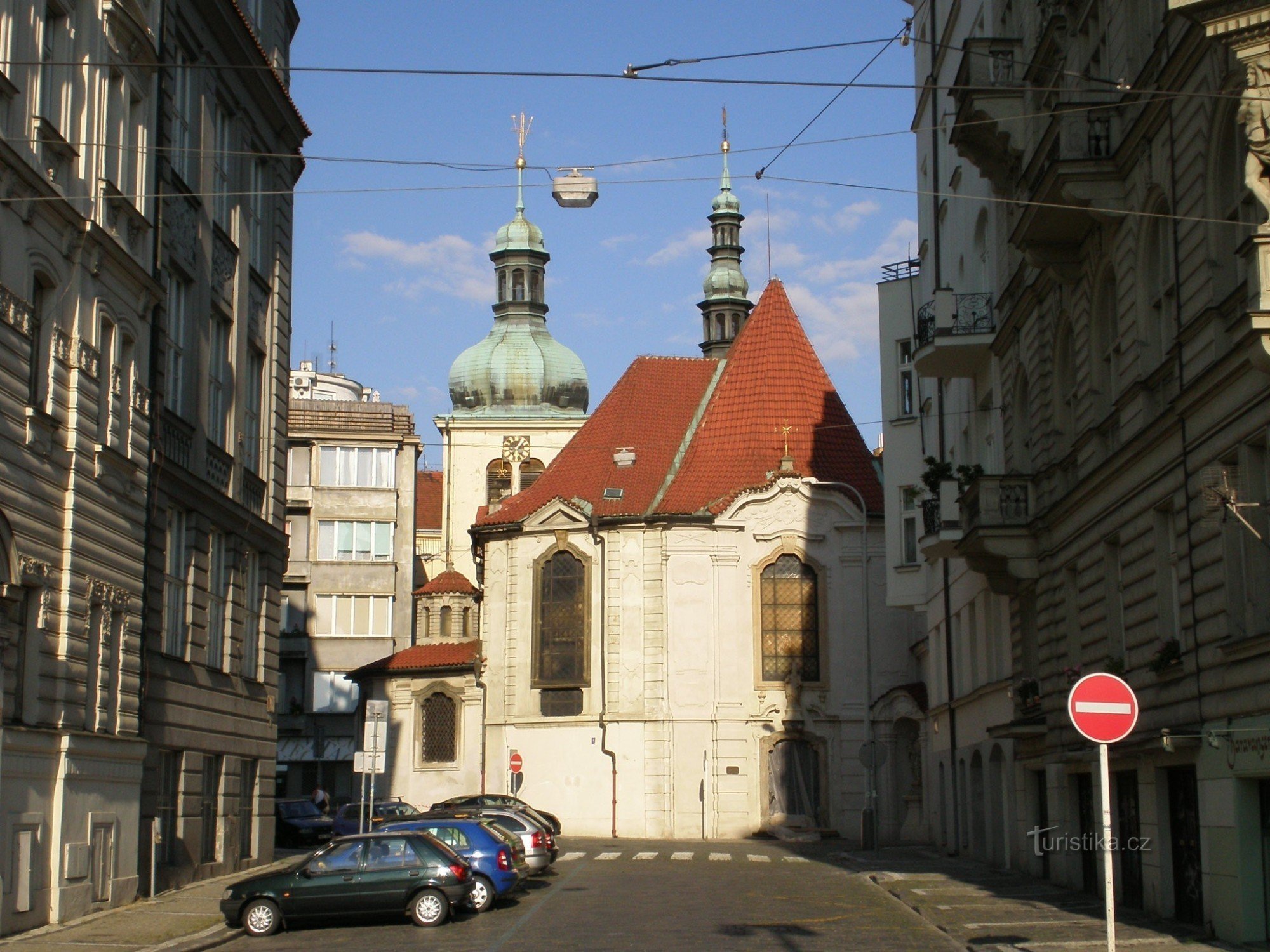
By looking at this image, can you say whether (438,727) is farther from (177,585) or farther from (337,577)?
(177,585)

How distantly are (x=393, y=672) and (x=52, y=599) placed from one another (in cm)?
3658

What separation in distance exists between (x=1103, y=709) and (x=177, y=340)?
17828 millimetres

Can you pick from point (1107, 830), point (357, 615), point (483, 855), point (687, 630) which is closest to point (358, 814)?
point (687, 630)

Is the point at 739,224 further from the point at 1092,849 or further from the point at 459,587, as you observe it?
the point at 1092,849

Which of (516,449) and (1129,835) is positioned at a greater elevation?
(516,449)

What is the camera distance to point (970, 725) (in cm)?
3388

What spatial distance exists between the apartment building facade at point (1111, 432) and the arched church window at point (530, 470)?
47.7m

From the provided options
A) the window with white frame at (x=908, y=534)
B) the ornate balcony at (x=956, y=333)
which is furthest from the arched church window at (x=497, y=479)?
the ornate balcony at (x=956, y=333)

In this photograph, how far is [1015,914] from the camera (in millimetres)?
20266

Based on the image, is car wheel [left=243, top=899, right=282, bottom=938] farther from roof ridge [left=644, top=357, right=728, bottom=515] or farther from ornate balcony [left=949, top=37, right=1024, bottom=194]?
roof ridge [left=644, top=357, right=728, bottom=515]

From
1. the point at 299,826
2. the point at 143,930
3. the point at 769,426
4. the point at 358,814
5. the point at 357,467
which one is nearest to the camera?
the point at 143,930

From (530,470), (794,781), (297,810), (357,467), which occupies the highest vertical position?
(530,470)

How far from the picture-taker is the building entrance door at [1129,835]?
20656mm

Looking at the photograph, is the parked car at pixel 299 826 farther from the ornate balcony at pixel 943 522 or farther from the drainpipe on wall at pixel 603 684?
the ornate balcony at pixel 943 522
